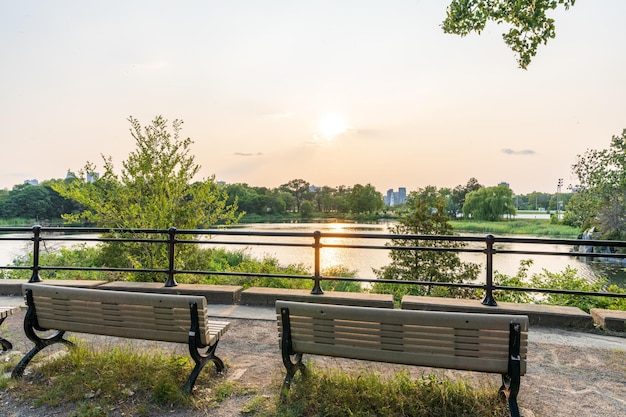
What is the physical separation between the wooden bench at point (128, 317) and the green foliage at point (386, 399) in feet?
2.85

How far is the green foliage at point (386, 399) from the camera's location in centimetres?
299

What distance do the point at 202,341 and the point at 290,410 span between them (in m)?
0.91

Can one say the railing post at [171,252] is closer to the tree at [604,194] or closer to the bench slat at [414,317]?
the bench slat at [414,317]

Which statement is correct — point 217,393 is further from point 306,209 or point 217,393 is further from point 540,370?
point 306,209

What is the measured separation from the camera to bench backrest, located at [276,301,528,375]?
112 inches

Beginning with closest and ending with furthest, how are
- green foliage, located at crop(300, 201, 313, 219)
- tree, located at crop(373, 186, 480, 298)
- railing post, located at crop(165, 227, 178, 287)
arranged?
1. railing post, located at crop(165, 227, 178, 287)
2. tree, located at crop(373, 186, 480, 298)
3. green foliage, located at crop(300, 201, 313, 219)

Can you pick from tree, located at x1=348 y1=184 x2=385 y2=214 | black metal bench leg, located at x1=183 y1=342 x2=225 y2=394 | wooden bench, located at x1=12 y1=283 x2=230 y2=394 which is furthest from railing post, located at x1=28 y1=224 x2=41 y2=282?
tree, located at x1=348 y1=184 x2=385 y2=214

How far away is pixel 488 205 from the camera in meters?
39.2

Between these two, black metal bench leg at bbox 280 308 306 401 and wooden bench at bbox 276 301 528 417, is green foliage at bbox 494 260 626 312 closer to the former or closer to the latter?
wooden bench at bbox 276 301 528 417

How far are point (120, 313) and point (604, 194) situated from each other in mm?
42842

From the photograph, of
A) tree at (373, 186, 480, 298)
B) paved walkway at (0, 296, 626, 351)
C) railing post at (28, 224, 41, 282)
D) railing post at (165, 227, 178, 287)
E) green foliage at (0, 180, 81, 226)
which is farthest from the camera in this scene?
green foliage at (0, 180, 81, 226)

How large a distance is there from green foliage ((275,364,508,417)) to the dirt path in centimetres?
31

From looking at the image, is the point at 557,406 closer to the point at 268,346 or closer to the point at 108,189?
the point at 268,346

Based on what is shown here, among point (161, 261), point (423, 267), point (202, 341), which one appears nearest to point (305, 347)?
point (202, 341)
